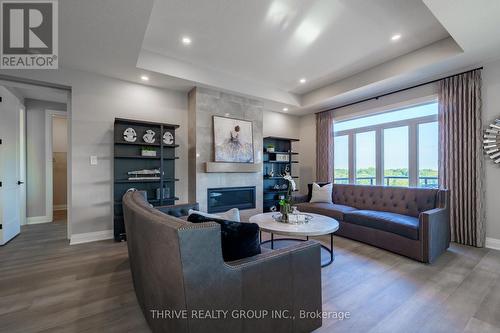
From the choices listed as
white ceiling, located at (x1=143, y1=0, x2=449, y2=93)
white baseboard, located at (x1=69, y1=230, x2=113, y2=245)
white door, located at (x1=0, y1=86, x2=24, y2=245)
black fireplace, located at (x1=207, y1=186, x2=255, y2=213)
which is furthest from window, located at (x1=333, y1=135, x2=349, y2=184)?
white door, located at (x1=0, y1=86, x2=24, y2=245)

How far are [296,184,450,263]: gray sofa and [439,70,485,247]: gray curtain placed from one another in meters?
0.55

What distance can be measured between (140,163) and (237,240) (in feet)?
10.4

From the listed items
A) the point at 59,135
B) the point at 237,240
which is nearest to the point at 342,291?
the point at 237,240

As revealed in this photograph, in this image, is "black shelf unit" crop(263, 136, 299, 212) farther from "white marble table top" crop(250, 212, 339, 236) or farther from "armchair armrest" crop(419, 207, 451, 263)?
"armchair armrest" crop(419, 207, 451, 263)

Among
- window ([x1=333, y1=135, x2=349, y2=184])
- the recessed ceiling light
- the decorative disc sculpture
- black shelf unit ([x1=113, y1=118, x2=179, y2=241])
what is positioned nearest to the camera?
the recessed ceiling light

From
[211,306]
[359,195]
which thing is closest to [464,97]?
[359,195]

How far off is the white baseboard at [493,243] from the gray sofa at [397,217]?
69cm

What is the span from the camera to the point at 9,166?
3.45 m

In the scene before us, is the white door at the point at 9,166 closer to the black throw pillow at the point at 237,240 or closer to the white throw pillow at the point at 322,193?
the black throw pillow at the point at 237,240

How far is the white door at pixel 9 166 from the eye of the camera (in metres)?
3.27

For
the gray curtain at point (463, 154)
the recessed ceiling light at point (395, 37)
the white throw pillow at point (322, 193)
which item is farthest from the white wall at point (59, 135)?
the gray curtain at point (463, 154)

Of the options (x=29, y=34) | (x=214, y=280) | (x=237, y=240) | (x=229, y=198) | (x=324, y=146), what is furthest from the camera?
(x=324, y=146)

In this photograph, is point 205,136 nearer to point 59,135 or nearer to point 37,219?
point 37,219

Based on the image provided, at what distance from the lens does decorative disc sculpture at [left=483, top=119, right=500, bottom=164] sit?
10.1ft
